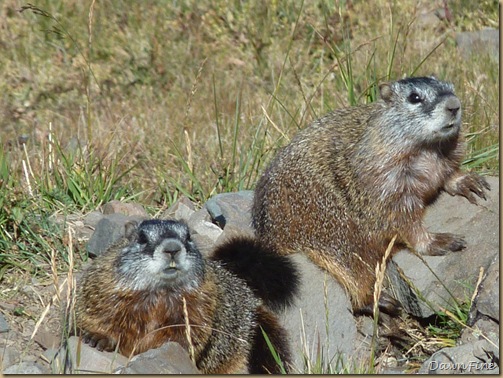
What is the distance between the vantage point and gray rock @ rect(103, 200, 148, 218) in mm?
6586

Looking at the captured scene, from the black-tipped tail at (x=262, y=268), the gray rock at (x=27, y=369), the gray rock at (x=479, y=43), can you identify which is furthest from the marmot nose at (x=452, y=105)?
the gray rock at (x=479, y=43)

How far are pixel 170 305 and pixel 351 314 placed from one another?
1.23 metres

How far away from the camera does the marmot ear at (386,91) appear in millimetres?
5949

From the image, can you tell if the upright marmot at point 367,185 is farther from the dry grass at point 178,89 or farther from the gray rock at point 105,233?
the gray rock at point 105,233

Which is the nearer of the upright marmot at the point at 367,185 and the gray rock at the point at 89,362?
the gray rock at the point at 89,362

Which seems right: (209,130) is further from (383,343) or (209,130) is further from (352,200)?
(383,343)

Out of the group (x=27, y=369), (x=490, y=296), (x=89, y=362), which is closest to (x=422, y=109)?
(x=490, y=296)

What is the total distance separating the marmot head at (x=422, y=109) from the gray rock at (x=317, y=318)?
40.2 inches

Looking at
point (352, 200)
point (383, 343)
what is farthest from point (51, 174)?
point (383, 343)

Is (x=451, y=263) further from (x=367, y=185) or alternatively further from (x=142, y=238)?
(x=142, y=238)

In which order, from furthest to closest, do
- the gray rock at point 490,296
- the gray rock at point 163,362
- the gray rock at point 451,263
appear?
the gray rock at point 451,263
the gray rock at point 490,296
the gray rock at point 163,362

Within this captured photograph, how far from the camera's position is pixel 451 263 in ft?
18.6

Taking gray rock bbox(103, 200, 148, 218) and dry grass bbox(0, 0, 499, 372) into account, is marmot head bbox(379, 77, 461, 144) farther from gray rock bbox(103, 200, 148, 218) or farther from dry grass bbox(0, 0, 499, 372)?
gray rock bbox(103, 200, 148, 218)

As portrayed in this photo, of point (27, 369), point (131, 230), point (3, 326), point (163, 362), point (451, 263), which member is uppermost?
point (131, 230)
